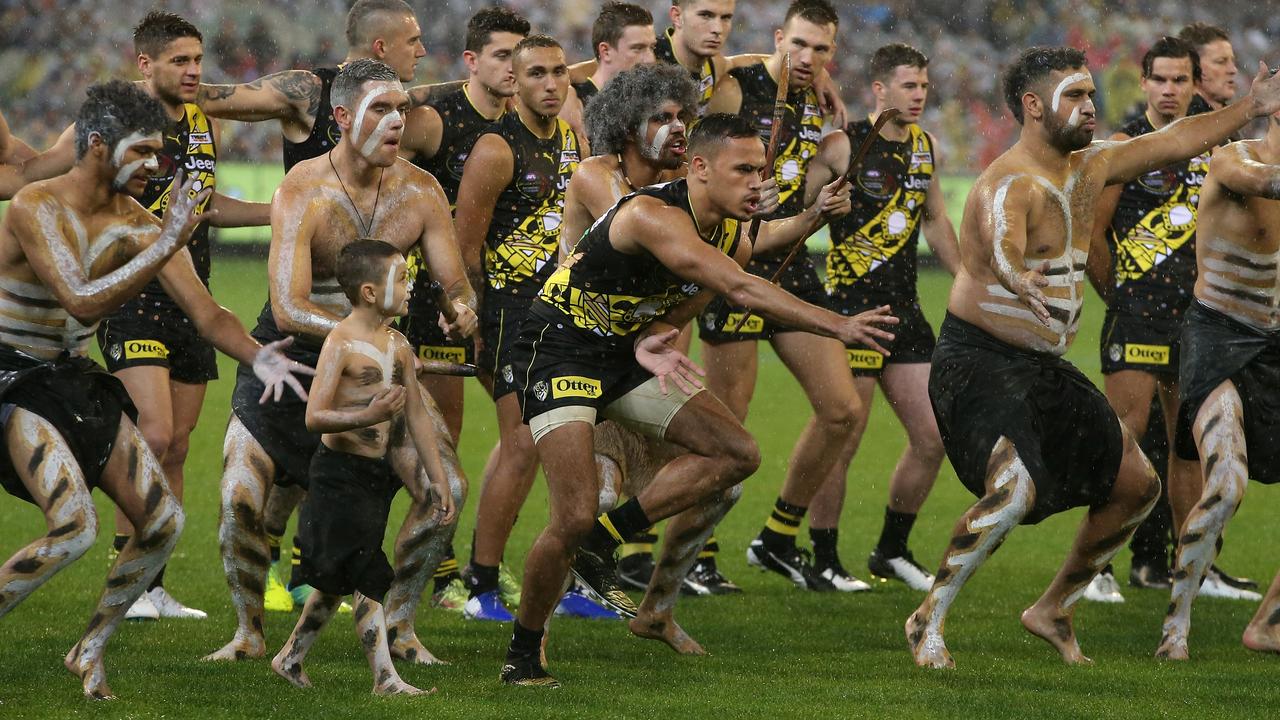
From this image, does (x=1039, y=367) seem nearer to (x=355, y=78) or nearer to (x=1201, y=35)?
(x=355, y=78)

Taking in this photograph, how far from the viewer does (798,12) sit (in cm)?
852

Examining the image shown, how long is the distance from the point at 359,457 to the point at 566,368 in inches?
31.3

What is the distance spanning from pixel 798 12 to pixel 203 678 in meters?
4.48

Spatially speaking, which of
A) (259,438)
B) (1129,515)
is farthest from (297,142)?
(1129,515)

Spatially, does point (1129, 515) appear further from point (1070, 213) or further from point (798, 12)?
point (798, 12)

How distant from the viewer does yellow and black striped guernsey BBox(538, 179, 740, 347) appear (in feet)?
19.7

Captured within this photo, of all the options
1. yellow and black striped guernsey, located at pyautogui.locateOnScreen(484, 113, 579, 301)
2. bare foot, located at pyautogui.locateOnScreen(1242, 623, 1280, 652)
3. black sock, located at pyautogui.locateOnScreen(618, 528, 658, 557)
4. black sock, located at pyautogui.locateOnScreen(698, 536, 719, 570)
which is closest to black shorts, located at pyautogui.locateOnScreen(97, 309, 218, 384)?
yellow and black striped guernsey, located at pyautogui.locateOnScreen(484, 113, 579, 301)

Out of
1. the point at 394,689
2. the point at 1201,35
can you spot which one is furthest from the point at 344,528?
the point at 1201,35

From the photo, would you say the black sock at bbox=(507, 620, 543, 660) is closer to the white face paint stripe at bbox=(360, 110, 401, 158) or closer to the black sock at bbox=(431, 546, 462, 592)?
the white face paint stripe at bbox=(360, 110, 401, 158)

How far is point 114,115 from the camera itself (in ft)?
18.7

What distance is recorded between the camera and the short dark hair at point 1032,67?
6.50m

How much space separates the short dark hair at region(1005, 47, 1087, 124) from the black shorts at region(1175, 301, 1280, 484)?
122cm

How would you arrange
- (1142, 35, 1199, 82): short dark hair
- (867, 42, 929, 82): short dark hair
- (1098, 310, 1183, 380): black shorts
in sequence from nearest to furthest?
(1098, 310, 1183, 380): black shorts
(1142, 35, 1199, 82): short dark hair
(867, 42, 929, 82): short dark hair

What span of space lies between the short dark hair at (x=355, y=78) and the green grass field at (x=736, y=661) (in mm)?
2102
